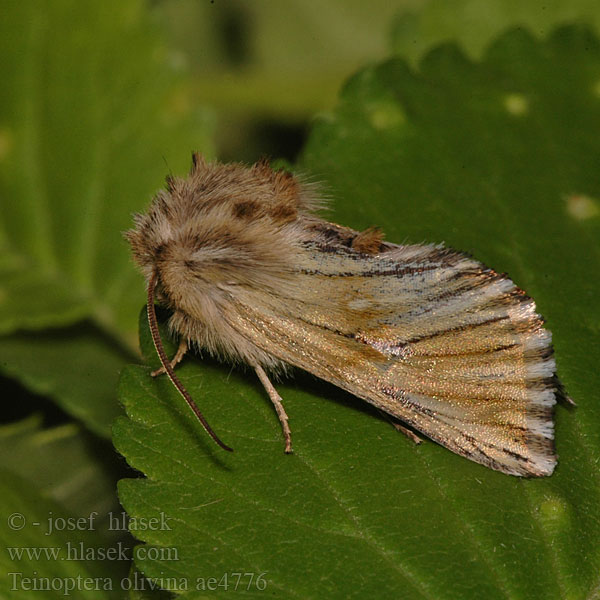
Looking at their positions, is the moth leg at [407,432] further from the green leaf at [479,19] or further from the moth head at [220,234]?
the green leaf at [479,19]

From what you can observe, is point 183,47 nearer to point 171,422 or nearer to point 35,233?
point 35,233

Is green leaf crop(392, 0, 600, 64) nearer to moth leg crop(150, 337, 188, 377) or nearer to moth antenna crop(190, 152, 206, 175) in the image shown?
moth antenna crop(190, 152, 206, 175)

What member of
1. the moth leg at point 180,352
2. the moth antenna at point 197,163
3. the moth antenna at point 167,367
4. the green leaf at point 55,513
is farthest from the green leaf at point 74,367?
the moth antenna at point 197,163

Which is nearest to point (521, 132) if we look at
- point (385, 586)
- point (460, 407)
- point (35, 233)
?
point (460, 407)

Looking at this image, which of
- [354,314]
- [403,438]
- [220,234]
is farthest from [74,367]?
[403,438]

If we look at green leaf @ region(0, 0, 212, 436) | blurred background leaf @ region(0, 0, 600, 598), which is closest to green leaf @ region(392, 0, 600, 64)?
blurred background leaf @ region(0, 0, 600, 598)

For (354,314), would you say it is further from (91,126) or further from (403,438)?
(91,126)
